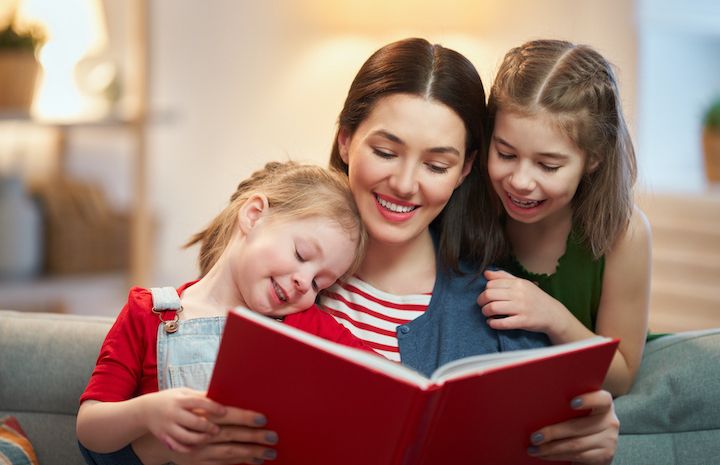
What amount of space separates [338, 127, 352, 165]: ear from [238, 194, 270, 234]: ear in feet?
0.62

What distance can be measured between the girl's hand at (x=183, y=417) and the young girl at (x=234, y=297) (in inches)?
3.4

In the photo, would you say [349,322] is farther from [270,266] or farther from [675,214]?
[675,214]

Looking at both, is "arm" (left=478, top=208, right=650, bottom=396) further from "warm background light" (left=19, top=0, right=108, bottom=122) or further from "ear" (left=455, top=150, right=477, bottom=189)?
"warm background light" (left=19, top=0, right=108, bottom=122)

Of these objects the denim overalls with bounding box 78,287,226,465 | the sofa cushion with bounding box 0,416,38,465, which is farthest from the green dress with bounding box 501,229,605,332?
the sofa cushion with bounding box 0,416,38,465

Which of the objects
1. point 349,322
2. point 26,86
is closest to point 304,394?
point 349,322

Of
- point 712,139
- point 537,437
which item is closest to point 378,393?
point 537,437

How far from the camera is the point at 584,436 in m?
1.41

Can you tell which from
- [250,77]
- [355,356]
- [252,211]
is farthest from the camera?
[250,77]

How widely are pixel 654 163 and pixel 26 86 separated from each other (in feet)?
8.80

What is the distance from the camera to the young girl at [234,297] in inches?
57.1

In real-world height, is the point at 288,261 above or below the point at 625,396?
above

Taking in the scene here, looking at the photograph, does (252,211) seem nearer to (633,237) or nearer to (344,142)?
(344,142)

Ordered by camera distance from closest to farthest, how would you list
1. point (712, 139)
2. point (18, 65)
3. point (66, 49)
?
1. point (18, 65)
2. point (712, 139)
3. point (66, 49)

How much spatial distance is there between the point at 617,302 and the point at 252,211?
713 mm
